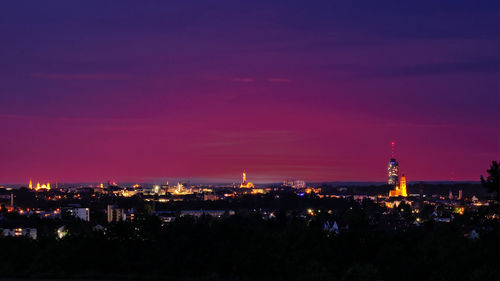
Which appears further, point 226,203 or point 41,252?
point 226,203

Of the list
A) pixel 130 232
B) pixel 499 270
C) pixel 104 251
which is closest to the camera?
pixel 499 270

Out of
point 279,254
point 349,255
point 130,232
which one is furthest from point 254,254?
point 130,232

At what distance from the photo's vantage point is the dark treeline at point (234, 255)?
54.2 feet

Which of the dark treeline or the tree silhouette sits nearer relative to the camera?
the dark treeline

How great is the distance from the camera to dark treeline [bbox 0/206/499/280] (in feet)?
54.2

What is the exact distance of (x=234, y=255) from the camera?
58.3 feet

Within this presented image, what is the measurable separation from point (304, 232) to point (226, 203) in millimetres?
143266

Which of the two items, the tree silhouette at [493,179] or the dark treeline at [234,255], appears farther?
the tree silhouette at [493,179]

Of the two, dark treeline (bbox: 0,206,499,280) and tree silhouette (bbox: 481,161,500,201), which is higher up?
tree silhouette (bbox: 481,161,500,201)

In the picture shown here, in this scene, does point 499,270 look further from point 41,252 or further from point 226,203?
point 226,203

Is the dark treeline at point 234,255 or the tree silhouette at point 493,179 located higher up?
the tree silhouette at point 493,179

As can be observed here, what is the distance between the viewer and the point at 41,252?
17766mm

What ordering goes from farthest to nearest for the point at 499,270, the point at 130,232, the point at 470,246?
the point at 130,232 → the point at 470,246 → the point at 499,270

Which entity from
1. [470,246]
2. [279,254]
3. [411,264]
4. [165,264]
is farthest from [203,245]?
[470,246]
